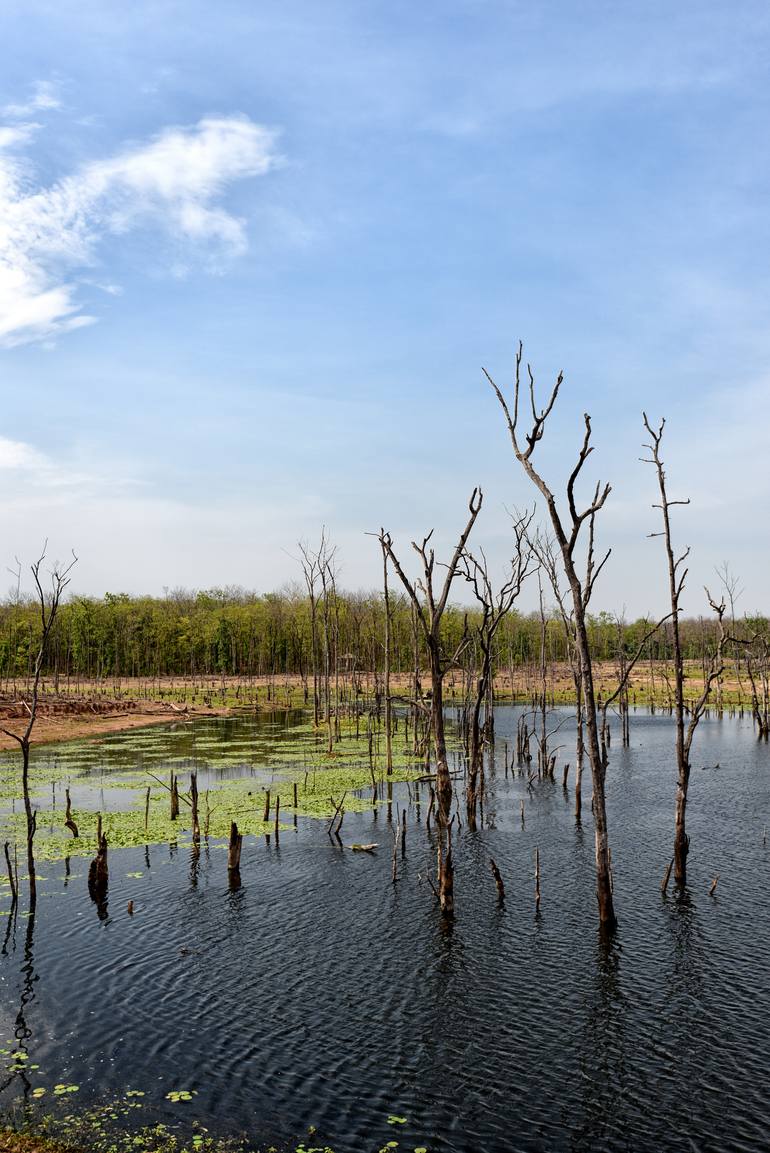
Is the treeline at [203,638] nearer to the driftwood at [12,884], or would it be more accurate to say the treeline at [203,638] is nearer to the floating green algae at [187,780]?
the floating green algae at [187,780]

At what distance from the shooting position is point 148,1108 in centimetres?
1191

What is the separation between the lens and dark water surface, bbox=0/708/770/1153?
1191 cm

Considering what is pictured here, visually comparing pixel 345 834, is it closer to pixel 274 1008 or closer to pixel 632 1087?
pixel 274 1008

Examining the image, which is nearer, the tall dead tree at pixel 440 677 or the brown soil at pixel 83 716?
the tall dead tree at pixel 440 677

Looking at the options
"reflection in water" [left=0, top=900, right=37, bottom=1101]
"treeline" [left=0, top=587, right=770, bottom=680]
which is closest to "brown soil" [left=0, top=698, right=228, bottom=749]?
"treeline" [left=0, top=587, right=770, bottom=680]

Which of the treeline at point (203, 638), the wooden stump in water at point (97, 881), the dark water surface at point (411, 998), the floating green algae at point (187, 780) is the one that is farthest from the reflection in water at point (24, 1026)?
the treeline at point (203, 638)

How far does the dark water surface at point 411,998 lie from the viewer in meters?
11.9

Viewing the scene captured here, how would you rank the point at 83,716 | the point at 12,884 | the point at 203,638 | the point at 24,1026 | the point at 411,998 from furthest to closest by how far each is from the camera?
the point at 203,638 → the point at 83,716 → the point at 12,884 → the point at 411,998 → the point at 24,1026

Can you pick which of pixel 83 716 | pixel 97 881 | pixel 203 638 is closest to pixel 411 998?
pixel 97 881

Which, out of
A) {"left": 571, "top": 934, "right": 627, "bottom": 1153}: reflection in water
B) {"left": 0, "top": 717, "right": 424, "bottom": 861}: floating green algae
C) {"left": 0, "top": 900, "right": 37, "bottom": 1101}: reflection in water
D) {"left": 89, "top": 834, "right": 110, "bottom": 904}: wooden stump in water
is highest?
{"left": 89, "top": 834, "right": 110, "bottom": 904}: wooden stump in water

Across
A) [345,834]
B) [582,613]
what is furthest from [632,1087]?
[345,834]

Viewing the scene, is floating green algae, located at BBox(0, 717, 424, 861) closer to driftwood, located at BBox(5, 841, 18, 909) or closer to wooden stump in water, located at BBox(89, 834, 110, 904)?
driftwood, located at BBox(5, 841, 18, 909)

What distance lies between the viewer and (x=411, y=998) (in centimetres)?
1566

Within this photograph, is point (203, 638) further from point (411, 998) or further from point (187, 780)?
point (411, 998)
